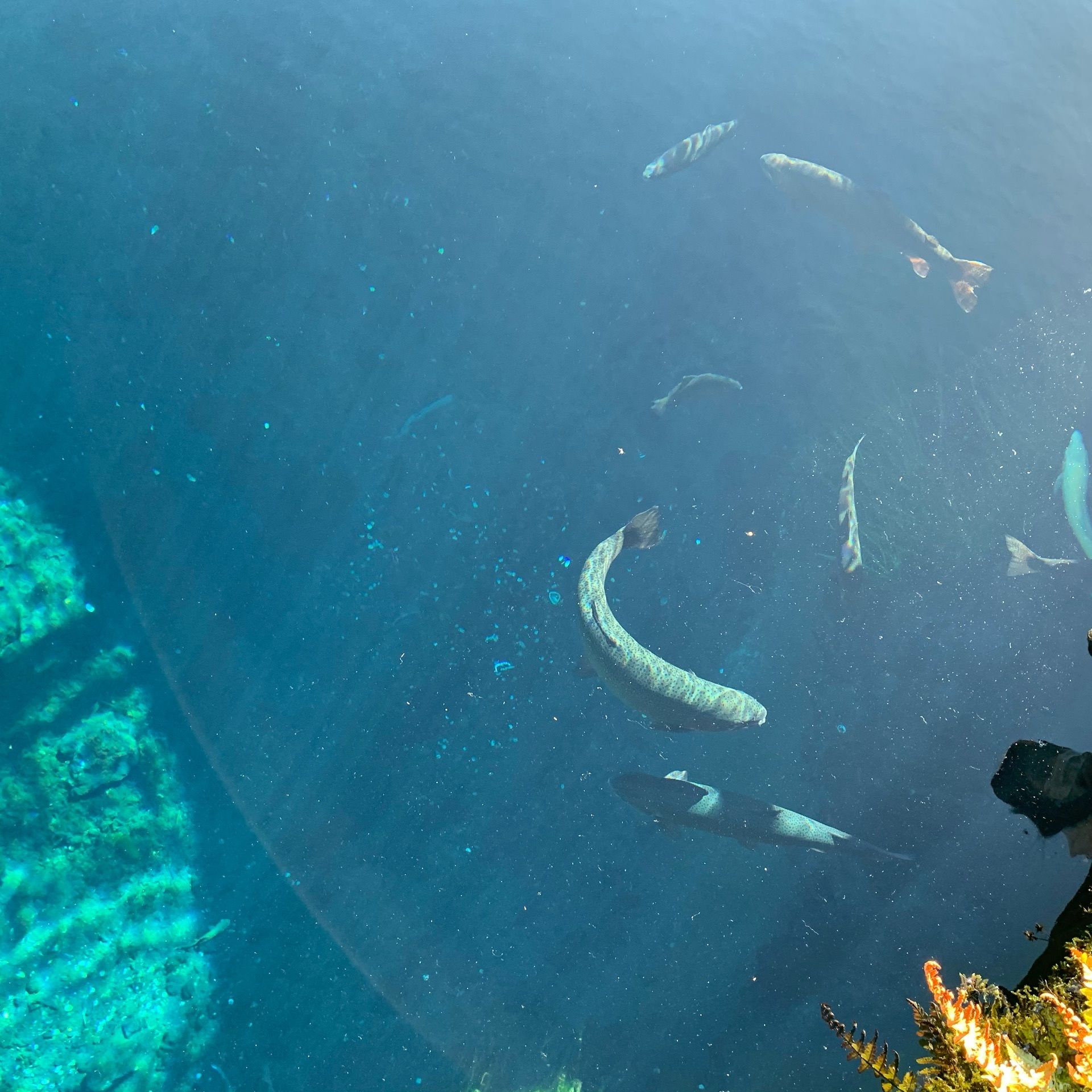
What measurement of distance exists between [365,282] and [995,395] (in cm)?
761

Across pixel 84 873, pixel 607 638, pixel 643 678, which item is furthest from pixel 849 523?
pixel 84 873

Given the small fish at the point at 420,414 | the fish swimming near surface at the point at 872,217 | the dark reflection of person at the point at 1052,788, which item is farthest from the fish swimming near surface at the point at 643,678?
the fish swimming near surface at the point at 872,217

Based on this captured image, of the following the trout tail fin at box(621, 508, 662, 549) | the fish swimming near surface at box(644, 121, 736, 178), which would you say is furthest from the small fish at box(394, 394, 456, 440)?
the fish swimming near surface at box(644, 121, 736, 178)

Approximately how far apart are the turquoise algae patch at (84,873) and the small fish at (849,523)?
7.46 m

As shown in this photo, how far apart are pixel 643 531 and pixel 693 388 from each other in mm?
2239

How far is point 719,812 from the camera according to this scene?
5.69 metres

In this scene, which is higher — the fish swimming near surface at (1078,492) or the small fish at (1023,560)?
the fish swimming near surface at (1078,492)

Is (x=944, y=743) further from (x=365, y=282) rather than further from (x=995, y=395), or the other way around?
(x=365, y=282)

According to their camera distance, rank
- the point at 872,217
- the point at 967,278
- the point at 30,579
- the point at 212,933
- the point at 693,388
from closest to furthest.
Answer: the point at 30,579 → the point at 212,933 → the point at 693,388 → the point at 872,217 → the point at 967,278

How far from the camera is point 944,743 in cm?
682

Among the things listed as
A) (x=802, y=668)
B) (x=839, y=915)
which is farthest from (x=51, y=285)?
(x=839, y=915)

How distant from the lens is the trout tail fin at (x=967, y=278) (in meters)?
7.69

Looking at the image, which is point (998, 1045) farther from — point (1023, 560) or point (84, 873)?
point (84, 873)

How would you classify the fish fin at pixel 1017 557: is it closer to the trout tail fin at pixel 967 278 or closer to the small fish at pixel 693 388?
the trout tail fin at pixel 967 278
